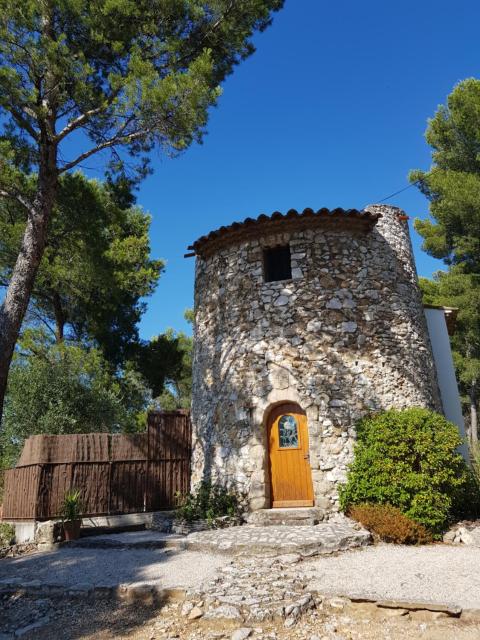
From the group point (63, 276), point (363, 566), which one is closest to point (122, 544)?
point (363, 566)

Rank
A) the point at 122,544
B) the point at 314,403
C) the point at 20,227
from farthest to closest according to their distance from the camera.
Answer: the point at 20,227
the point at 314,403
the point at 122,544

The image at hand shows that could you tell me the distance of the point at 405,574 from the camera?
206 inches

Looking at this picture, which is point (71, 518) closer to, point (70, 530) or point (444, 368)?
point (70, 530)

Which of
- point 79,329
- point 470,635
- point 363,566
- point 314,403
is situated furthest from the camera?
point 79,329

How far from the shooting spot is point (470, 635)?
12.6 feet

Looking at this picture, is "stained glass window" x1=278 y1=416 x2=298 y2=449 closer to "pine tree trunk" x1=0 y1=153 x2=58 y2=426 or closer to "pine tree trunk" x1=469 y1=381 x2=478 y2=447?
"pine tree trunk" x1=0 y1=153 x2=58 y2=426

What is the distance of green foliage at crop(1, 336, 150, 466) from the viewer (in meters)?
13.0

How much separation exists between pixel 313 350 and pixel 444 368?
14.7 feet

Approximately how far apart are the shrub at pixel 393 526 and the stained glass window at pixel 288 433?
197 centimetres

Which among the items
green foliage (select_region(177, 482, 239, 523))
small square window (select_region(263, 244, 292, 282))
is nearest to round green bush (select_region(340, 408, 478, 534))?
green foliage (select_region(177, 482, 239, 523))

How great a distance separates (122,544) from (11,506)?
4.57 m

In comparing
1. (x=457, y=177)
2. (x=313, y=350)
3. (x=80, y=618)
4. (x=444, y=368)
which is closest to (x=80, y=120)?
(x=313, y=350)

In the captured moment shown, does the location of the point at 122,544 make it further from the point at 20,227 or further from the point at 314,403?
the point at 20,227

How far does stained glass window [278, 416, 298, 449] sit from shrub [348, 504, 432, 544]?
197cm
